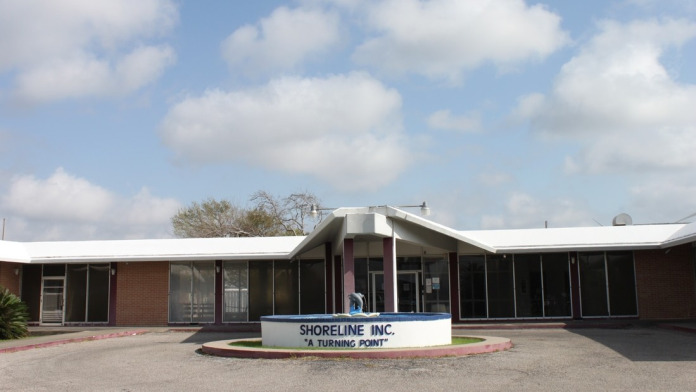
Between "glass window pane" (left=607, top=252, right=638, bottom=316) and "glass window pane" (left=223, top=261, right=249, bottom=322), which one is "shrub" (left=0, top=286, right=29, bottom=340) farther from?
"glass window pane" (left=607, top=252, right=638, bottom=316)

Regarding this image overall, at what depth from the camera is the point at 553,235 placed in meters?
26.2

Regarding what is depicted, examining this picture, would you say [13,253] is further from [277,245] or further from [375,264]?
[375,264]

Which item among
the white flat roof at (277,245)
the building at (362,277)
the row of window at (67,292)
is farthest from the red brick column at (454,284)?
the row of window at (67,292)

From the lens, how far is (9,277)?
91.4 ft

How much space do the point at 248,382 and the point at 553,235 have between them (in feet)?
56.8

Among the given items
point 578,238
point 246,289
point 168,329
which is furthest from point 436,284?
point 168,329

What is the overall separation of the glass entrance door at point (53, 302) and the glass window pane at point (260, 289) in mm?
7449


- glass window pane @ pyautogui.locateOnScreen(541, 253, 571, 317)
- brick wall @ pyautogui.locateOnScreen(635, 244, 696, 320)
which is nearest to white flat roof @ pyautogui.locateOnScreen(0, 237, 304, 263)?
glass window pane @ pyautogui.locateOnScreen(541, 253, 571, 317)

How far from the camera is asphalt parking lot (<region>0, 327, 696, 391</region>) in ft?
35.8

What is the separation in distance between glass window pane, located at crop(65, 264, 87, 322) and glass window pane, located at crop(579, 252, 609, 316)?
61.0 feet

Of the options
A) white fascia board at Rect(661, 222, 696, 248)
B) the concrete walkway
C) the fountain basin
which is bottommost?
the concrete walkway

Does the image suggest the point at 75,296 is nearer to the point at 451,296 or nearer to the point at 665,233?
the point at 451,296

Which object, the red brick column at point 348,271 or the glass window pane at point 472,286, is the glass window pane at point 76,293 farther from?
the glass window pane at point 472,286

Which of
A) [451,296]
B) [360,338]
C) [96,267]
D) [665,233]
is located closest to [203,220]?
[96,267]
